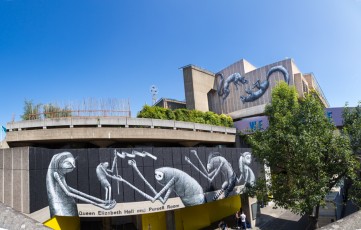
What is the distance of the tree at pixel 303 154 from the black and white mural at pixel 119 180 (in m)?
4.32

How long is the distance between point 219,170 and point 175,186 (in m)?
4.68

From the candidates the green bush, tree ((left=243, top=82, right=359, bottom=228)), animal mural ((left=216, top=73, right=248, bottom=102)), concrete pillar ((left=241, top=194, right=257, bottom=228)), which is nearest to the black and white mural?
tree ((left=243, top=82, right=359, bottom=228))

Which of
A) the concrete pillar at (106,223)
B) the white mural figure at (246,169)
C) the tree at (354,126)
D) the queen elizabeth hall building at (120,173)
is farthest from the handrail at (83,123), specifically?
the tree at (354,126)

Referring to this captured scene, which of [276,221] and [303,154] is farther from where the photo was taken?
[276,221]

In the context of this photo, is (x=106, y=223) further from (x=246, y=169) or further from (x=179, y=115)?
(x=246, y=169)

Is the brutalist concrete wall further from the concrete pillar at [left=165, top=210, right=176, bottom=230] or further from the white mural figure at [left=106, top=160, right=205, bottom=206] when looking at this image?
the concrete pillar at [left=165, top=210, right=176, bottom=230]

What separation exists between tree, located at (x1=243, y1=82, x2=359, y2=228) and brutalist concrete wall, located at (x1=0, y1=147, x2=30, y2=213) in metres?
12.8

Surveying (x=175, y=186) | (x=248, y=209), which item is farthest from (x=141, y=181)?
(x=248, y=209)

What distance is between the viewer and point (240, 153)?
2417cm

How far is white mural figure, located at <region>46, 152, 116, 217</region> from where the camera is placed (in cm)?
1459

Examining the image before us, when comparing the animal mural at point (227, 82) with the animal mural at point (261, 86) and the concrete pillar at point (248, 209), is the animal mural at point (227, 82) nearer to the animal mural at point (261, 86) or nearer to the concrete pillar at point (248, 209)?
the animal mural at point (261, 86)

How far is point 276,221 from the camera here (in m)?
25.5

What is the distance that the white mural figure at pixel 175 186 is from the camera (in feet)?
56.0

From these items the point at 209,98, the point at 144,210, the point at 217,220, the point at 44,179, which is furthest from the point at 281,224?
the point at 209,98
